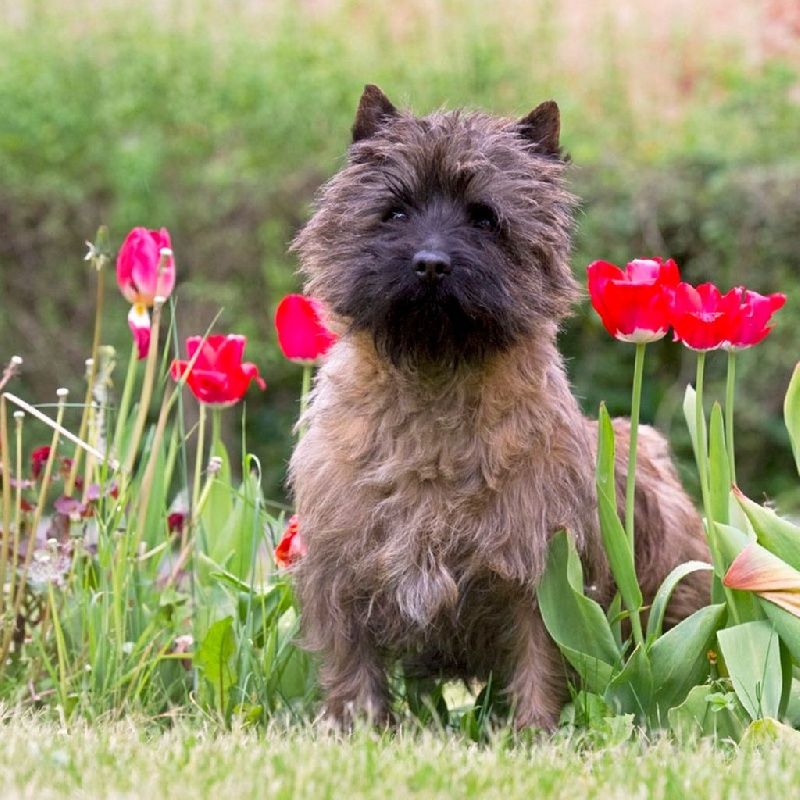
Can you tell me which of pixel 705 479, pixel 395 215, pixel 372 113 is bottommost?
pixel 705 479

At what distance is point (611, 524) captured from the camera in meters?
3.80

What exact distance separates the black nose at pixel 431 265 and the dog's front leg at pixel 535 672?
35.7 inches

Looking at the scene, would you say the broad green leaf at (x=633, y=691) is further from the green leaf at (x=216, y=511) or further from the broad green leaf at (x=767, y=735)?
the green leaf at (x=216, y=511)

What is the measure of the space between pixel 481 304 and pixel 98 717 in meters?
1.50

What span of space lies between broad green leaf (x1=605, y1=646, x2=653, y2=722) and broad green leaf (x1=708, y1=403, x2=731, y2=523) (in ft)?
1.42

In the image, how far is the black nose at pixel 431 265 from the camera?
147 inches

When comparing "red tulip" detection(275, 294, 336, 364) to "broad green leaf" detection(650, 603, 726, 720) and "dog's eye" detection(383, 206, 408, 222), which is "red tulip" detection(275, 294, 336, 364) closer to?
"dog's eye" detection(383, 206, 408, 222)

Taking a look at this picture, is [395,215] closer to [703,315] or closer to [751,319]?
[703,315]

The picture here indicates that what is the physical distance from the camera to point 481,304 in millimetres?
3789

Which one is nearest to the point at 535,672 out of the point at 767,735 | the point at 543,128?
the point at 767,735

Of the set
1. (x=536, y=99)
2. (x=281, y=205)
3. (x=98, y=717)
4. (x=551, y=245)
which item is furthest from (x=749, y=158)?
(x=98, y=717)

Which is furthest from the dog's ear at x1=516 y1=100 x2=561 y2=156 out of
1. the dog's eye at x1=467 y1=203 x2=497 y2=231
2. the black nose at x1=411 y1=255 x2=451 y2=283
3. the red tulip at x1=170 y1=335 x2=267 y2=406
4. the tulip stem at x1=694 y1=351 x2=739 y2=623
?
the red tulip at x1=170 y1=335 x2=267 y2=406

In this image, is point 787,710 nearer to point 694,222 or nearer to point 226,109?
point 694,222

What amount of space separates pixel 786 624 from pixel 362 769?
1205 mm
